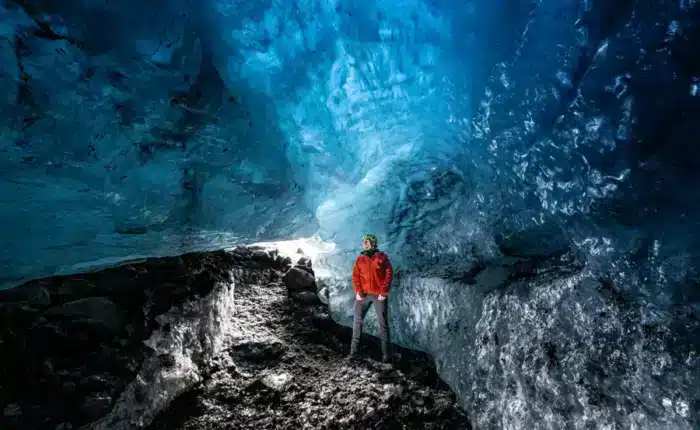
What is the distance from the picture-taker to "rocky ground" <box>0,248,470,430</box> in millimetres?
3303

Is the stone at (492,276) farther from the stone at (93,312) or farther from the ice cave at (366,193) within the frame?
the stone at (93,312)

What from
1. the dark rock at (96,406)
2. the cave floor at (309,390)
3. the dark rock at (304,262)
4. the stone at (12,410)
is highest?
the dark rock at (304,262)

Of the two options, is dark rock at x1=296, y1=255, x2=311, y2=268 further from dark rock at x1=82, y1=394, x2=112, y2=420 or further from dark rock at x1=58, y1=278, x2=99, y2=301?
dark rock at x1=82, y1=394, x2=112, y2=420

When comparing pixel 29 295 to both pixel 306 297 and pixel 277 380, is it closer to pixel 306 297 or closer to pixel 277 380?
pixel 277 380

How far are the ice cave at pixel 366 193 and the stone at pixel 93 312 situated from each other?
2 cm

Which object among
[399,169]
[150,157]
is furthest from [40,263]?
[399,169]

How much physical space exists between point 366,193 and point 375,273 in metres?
1.26

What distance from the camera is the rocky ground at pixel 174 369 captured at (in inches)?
130

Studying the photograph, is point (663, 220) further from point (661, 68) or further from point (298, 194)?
point (298, 194)

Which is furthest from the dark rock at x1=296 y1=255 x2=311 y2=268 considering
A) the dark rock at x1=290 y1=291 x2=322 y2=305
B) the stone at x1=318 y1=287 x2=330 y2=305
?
the stone at x1=318 y1=287 x2=330 y2=305

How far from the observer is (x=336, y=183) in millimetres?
4668

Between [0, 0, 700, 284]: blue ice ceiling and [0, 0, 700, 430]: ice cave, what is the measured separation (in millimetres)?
17

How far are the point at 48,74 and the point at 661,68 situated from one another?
415 cm

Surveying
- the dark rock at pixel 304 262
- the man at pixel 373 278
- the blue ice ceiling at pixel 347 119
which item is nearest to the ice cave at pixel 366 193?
the blue ice ceiling at pixel 347 119
